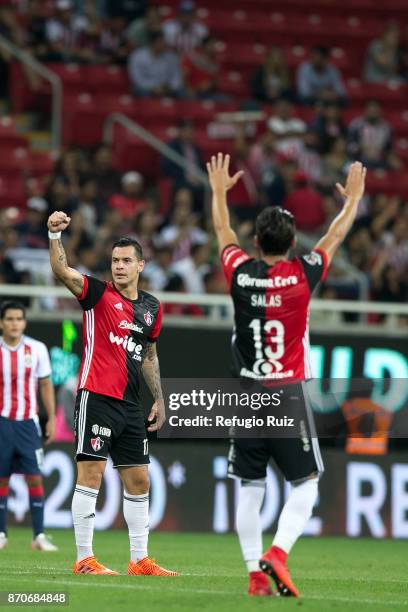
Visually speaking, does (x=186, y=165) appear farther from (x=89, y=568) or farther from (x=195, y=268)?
(x=89, y=568)

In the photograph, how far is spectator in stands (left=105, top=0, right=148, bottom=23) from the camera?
22.0m

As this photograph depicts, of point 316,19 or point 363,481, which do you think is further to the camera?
point 316,19

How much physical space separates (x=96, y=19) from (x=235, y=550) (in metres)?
10.5

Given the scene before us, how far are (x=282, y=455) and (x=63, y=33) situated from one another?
14.5 meters

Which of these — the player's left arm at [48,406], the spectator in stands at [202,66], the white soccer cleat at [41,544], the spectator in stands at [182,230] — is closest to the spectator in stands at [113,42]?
the spectator in stands at [202,66]

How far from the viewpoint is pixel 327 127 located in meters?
21.6

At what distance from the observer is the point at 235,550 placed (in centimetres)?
1362

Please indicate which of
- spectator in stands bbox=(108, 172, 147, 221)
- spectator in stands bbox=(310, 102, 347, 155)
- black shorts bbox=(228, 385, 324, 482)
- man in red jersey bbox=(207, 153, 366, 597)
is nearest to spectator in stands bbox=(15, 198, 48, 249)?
spectator in stands bbox=(108, 172, 147, 221)

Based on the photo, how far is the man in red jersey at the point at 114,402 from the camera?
29.8 feet

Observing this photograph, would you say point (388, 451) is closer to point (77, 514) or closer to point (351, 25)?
point (77, 514)

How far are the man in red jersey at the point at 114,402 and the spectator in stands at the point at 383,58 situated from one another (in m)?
15.5

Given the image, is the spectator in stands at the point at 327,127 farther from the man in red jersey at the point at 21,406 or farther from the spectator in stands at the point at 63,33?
the man in red jersey at the point at 21,406

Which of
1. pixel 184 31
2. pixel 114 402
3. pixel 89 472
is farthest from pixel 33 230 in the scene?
pixel 89 472

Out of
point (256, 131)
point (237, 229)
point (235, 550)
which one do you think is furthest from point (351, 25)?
point (235, 550)
